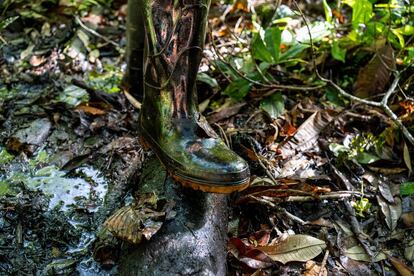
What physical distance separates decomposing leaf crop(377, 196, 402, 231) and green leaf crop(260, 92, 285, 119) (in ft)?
2.07

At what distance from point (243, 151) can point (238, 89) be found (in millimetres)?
455

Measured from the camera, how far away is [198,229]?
64.2 inches

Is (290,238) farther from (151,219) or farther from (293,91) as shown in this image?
(293,91)

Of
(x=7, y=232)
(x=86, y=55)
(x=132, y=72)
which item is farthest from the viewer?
(x=86, y=55)

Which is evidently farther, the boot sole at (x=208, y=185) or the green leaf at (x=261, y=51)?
the green leaf at (x=261, y=51)

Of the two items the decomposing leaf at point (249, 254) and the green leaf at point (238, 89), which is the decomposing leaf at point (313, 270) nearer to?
the decomposing leaf at point (249, 254)

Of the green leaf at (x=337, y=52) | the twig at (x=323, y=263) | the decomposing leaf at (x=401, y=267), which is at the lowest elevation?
the decomposing leaf at (x=401, y=267)

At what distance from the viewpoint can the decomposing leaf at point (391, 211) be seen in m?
2.05

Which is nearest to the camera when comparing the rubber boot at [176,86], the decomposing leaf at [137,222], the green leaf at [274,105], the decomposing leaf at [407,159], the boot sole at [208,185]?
the decomposing leaf at [137,222]

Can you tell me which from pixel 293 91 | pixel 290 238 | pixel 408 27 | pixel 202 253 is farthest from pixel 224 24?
pixel 202 253

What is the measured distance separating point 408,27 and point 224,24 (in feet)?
3.87

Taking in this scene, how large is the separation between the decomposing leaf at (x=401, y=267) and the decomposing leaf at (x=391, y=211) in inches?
7.4

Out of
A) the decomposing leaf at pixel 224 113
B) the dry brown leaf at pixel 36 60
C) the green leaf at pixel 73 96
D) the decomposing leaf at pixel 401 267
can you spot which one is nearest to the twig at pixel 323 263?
the decomposing leaf at pixel 401 267

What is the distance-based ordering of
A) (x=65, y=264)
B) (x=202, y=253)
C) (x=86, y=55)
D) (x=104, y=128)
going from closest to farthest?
(x=202, y=253)
(x=65, y=264)
(x=104, y=128)
(x=86, y=55)
